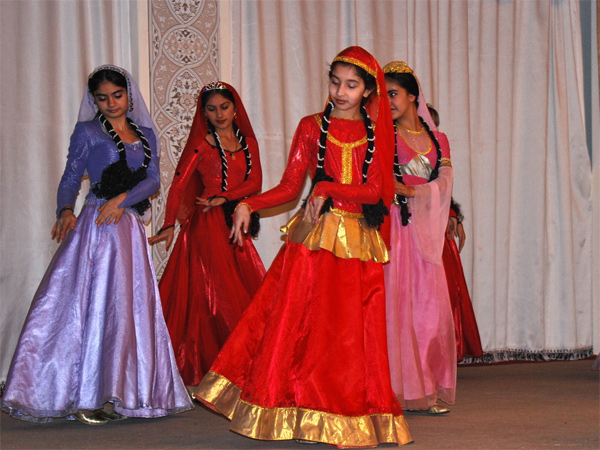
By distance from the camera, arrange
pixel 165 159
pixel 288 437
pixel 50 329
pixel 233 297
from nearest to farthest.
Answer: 1. pixel 288 437
2. pixel 50 329
3. pixel 233 297
4. pixel 165 159

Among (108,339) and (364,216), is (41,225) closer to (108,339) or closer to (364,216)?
(108,339)

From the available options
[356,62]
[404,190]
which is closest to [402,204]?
[404,190]

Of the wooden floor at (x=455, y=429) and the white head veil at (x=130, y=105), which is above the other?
the white head veil at (x=130, y=105)

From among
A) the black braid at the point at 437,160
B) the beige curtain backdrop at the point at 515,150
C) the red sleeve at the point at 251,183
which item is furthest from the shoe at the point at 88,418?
the beige curtain backdrop at the point at 515,150

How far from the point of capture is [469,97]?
20.8 feet

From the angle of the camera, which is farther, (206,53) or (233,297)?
(206,53)

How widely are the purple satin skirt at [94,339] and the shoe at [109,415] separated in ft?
0.34

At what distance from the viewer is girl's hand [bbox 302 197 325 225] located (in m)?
3.27

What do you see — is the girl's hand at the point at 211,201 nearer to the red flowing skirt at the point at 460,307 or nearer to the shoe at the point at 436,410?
the red flowing skirt at the point at 460,307

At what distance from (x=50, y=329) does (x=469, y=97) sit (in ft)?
13.2

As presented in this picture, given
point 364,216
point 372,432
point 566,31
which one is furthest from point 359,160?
point 566,31

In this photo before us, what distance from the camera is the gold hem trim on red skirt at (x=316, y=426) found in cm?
303

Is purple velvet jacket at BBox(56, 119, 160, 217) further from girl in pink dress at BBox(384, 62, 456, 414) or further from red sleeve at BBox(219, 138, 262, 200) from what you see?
girl in pink dress at BBox(384, 62, 456, 414)

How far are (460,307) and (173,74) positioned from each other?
8.53 ft
